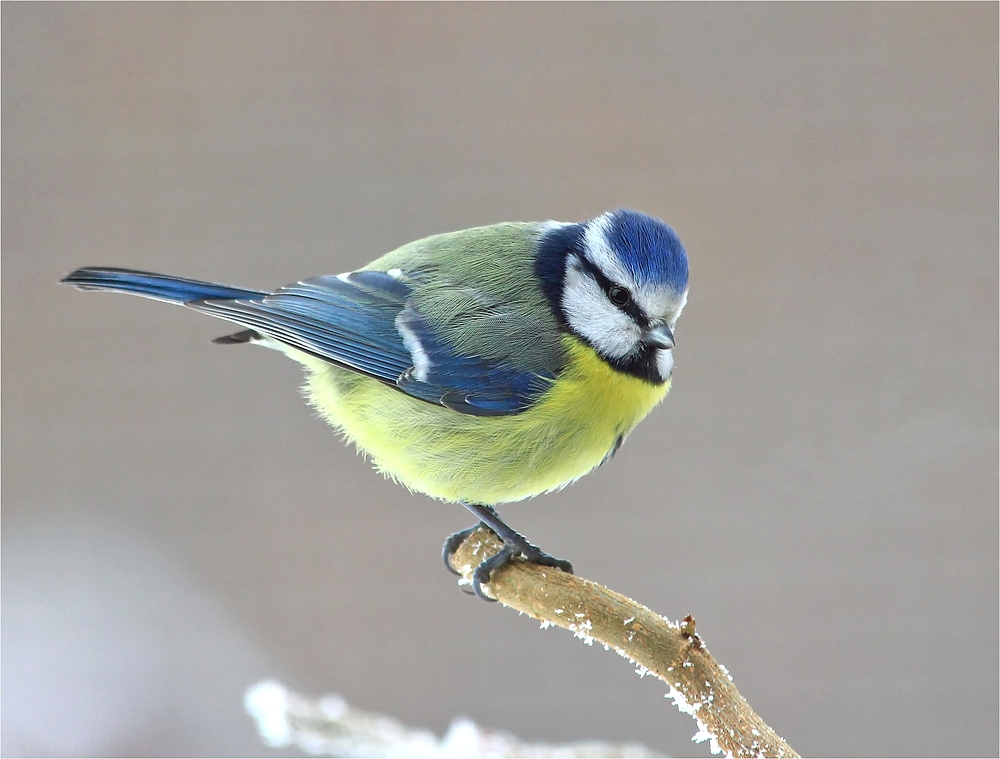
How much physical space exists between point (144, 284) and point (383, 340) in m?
0.39

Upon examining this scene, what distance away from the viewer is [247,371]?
2932mm

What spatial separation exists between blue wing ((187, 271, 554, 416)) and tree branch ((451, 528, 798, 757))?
30 centimetres

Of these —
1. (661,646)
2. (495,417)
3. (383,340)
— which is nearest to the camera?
(661,646)

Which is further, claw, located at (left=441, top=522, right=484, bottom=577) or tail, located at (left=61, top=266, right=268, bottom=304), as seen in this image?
claw, located at (left=441, top=522, right=484, bottom=577)

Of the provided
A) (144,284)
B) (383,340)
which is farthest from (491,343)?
(144,284)

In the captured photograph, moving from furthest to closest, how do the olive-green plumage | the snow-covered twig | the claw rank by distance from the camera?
the claw < the olive-green plumage < the snow-covered twig

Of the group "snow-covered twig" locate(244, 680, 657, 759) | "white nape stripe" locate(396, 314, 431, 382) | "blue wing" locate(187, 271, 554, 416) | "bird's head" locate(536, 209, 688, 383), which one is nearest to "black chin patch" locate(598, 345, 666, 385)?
"bird's head" locate(536, 209, 688, 383)

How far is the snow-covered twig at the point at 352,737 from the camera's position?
108cm

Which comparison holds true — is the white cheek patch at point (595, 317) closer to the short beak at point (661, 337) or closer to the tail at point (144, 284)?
the short beak at point (661, 337)

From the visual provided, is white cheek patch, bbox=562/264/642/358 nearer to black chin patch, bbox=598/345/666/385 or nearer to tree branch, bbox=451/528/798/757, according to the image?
black chin patch, bbox=598/345/666/385

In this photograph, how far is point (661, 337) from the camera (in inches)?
55.0

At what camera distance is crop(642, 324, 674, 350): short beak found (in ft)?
4.57

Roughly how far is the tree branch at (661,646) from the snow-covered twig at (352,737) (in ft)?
0.52

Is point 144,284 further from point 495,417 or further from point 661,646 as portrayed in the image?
point 661,646
